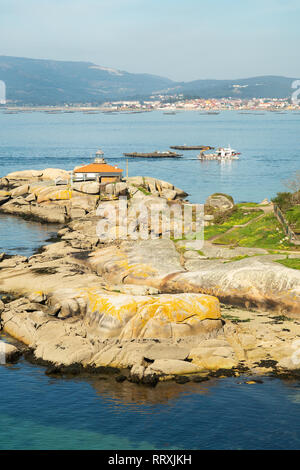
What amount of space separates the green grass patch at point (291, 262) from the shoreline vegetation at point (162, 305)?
151 millimetres

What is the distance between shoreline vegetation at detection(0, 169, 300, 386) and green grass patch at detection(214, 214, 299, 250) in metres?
0.10

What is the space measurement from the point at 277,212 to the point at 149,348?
2854cm

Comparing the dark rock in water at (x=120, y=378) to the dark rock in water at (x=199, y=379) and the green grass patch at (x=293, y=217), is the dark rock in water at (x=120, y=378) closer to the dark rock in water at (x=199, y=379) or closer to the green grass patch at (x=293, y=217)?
the dark rock in water at (x=199, y=379)

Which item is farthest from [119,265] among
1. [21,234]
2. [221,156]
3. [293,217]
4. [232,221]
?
[221,156]

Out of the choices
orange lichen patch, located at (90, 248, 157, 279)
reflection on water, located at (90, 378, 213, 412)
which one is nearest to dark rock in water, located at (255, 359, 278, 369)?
reflection on water, located at (90, 378, 213, 412)

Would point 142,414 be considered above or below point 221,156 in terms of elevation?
below

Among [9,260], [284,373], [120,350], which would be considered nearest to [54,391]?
[120,350]

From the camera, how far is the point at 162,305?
34.8m

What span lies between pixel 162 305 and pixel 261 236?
20.6 metres

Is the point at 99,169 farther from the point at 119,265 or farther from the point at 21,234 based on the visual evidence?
the point at 119,265

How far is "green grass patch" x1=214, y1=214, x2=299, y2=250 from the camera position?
164 feet

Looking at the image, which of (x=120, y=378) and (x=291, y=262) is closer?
(x=120, y=378)

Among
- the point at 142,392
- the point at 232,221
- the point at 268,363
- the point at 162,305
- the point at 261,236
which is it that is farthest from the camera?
the point at 232,221

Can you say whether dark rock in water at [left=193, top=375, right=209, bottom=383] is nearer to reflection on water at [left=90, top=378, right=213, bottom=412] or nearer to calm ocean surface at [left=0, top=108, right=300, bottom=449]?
reflection on water at [left=90, top=378, right=213, bottom=412]
